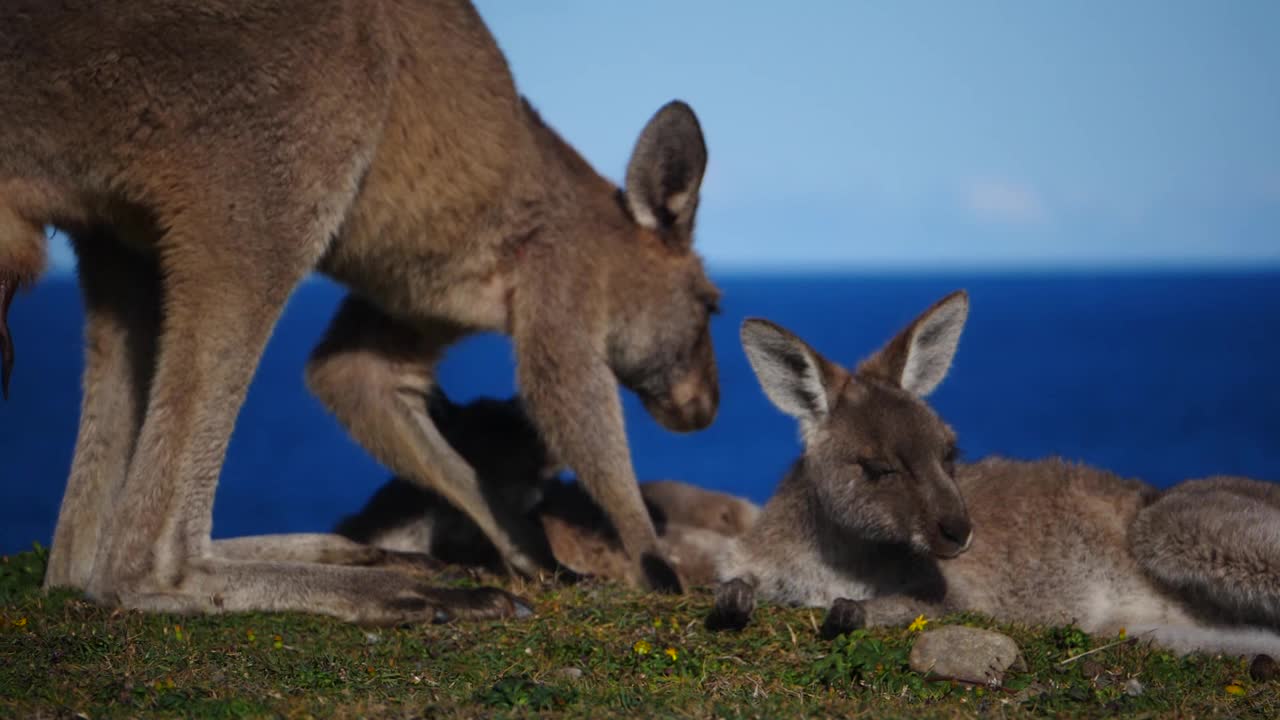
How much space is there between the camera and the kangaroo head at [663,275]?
602cm

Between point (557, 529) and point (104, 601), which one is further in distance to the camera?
point (557, 529)

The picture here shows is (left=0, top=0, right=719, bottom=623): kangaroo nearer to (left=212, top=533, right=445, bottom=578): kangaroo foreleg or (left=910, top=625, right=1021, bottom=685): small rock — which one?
(left=212, top=533, right=445, bottom=578): kangaroo foreleg

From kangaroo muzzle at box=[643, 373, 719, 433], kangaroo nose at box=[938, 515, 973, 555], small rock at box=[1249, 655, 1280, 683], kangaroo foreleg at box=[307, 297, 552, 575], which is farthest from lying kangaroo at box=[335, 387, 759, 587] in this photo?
small rock at box=[1249, 655, 1280, 683]

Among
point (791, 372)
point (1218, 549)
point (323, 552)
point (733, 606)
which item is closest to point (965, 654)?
point (733, 606)

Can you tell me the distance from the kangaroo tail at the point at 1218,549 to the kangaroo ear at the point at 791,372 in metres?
1.18

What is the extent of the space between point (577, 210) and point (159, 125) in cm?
189

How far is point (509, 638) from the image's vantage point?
15.6 ft

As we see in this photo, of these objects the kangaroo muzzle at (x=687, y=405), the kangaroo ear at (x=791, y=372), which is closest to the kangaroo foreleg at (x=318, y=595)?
the kangaroo ear at (x=791, y=372)

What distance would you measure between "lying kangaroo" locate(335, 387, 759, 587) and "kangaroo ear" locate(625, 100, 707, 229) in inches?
44.9

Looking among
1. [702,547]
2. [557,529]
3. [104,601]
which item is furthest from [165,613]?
[702,547]

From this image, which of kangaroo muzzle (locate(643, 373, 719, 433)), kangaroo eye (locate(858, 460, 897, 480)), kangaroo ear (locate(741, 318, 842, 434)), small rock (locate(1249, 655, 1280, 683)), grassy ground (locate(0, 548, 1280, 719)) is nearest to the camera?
grassy ground (locate(0, 548, 1280, 719))

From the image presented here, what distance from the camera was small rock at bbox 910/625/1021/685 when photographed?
163 inches

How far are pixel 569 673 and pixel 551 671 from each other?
0.23 ft

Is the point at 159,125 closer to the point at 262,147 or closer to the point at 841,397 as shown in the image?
the point at 262,147
